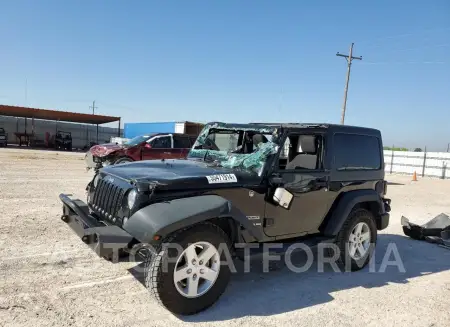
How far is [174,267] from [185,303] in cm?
39

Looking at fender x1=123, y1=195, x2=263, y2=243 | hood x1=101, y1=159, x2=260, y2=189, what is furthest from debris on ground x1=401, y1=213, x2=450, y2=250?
fender x1=123, y1=195, x2=263, y2=243

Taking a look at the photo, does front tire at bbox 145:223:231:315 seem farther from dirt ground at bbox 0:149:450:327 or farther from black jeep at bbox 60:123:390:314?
dirt ground at bbox 0:149:450:327

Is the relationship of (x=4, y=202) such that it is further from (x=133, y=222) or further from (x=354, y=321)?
(x=354, y=321)

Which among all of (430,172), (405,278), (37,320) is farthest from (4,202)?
(430,172)

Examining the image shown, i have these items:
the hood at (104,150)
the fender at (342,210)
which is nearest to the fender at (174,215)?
the fender at (342,210)

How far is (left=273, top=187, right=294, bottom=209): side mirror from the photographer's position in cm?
429

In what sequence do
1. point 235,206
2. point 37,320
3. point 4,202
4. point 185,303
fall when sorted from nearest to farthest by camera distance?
point 37,320 → point 185,303 → point 235,206 → point 4,202

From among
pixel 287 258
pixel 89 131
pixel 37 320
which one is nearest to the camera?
pixel 37 320

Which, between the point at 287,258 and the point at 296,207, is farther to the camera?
the point at 287,258

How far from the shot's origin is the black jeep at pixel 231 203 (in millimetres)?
3514

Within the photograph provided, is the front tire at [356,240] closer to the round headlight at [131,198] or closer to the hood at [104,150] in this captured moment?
the round headlight at [131,198]

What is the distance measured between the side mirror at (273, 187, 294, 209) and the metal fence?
26.3 meters

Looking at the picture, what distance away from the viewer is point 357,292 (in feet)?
15.0

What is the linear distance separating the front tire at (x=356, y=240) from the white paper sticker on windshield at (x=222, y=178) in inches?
77.3
